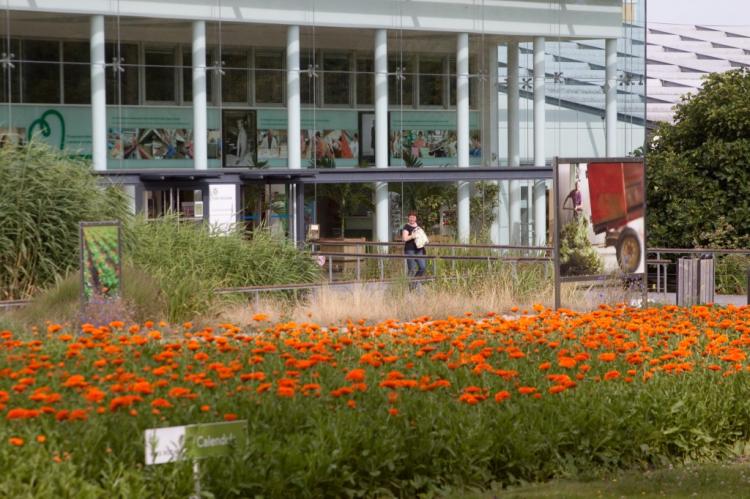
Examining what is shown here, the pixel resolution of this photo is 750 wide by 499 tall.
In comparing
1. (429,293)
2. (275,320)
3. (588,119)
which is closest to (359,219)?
(588,119)

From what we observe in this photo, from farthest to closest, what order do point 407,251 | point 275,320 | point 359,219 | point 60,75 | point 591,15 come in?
1. point 591,15
2. point 359,219
3. point 60,75
4. point 407,251
5. point 275,320

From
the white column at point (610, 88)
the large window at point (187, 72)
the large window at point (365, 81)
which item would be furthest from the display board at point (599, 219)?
the white column at point (610, 88)

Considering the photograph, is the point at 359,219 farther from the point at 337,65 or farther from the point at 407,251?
the point at 407,251

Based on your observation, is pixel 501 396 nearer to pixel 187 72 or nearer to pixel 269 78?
pixel 187 72

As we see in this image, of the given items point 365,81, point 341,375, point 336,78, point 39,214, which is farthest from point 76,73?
point 341,375

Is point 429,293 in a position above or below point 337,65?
below

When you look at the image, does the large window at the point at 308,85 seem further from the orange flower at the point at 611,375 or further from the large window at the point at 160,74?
the orange flower at the point at 611,375

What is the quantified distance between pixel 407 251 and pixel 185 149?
11438mm

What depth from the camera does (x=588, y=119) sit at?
144 ft

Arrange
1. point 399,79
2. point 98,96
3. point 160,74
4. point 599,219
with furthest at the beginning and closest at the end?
point 399,79
point 160,74
point 98,96
point 599,219

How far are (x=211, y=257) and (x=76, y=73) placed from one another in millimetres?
16968

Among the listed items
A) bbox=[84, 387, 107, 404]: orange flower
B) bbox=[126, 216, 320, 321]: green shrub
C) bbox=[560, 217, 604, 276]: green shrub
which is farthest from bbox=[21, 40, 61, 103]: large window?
bbox=[84, 387, 107, 404]: orange flower

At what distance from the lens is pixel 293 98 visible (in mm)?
38125

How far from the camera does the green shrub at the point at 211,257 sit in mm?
18953
